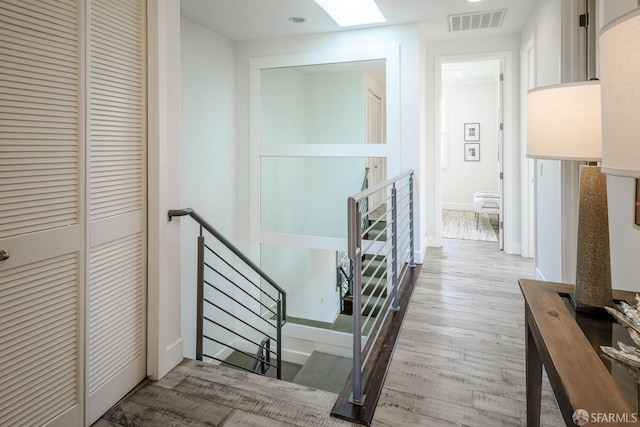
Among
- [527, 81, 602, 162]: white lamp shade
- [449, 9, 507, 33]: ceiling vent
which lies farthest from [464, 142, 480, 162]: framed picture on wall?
[527, 81, 602, 162]: white lamp shade

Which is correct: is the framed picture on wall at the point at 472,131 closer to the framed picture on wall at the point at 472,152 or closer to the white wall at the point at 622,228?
the framed picture on wall at the point at 472,152

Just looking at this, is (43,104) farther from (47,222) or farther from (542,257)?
(542,257)

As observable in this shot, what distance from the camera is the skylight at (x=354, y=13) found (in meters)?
3.65

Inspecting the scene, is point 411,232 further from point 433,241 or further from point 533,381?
point 533,381

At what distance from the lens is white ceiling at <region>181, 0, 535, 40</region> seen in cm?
332

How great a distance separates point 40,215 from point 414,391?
1829mm

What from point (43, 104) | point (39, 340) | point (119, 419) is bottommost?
point (119, 419)

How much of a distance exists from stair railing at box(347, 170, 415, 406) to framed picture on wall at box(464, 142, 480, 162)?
15.6ft

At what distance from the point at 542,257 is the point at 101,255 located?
3213 millimetres

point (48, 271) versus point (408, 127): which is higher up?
point (408, 127)

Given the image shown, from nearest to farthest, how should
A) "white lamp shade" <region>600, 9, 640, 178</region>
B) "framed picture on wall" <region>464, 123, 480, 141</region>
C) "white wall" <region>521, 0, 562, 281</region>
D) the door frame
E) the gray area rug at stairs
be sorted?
"white lamp shade" <region>600, 9, 640, 178</region>
"white wall" <region>521, 0, 562, 281</region>
the door frame
the gray area rug at stairs
"framed picture on wall" <region>464, 123, 480, 141</region>

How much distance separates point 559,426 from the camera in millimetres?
1644

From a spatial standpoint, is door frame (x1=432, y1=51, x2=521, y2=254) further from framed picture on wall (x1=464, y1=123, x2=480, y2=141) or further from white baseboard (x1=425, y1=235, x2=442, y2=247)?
framed picture on wall (x1=464, y1=123, x2=480, y2=141)

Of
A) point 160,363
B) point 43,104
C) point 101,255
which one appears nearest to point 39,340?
point 101,255
